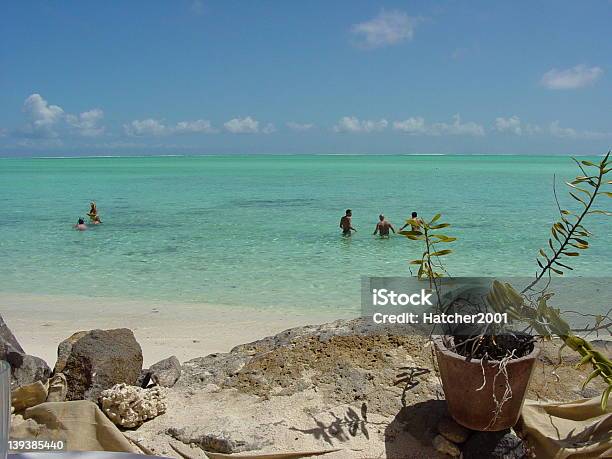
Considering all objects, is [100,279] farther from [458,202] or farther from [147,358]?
[458,202]

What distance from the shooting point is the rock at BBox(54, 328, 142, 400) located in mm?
3348

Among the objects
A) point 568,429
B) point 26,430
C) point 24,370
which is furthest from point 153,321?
point 568,429

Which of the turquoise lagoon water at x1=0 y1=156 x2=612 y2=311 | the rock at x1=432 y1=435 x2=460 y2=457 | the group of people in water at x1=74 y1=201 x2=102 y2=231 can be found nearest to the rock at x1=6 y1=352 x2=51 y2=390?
the rock at x1=432 y1=435 x2=460 y2=457

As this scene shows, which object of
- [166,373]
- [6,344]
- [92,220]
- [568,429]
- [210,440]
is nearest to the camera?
[568,429]

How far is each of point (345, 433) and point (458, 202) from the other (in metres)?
23.5

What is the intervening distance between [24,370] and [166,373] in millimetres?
847

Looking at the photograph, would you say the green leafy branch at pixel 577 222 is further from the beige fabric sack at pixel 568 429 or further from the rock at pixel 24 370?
the rock at pixel 24 370

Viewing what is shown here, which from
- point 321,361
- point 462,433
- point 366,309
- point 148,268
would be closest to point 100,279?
point 148,268

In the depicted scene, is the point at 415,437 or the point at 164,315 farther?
the point at 164,315

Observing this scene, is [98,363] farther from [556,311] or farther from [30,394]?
[556,311]

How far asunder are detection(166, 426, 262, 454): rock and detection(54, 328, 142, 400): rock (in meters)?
0.63

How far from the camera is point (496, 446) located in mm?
2621

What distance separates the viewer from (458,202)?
25.4 m

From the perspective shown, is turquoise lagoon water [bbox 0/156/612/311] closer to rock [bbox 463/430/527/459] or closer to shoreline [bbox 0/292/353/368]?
shoreline [bbox 0/292/353/368]
